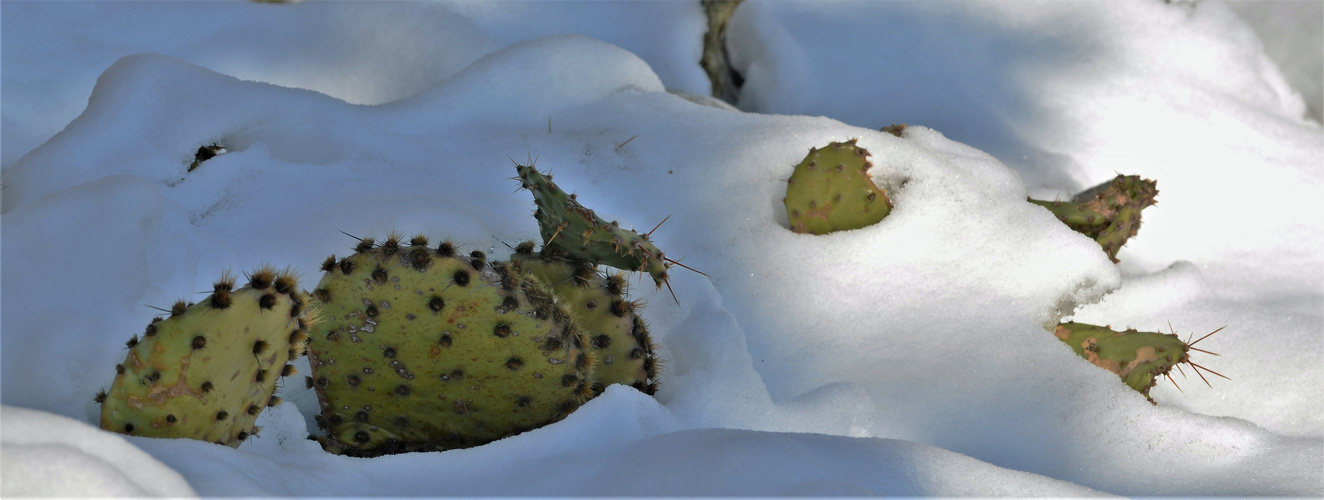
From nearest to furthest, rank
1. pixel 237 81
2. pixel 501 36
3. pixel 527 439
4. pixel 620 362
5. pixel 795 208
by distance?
pixel 527 439, pixel 620 362, pixel 795 208, pixel 237 81, pixel 501 36

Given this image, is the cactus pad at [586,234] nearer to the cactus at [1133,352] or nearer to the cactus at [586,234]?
A: the cactus at [586,234]

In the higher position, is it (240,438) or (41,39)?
(41,39)

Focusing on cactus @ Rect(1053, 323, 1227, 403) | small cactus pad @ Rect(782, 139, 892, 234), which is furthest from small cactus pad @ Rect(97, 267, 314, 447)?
cactus @ Rect(1053, 323, 1227, 403)

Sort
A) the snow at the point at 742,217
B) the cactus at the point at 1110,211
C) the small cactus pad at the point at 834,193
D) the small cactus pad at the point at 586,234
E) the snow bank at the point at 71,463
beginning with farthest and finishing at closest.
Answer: the cactus at the point at 1110,211, the small cactus pad at the point at 834,193, the small cactus pad at the point at 586,234, the snow at the point at 742,217, the snow bank at the point at 71,463

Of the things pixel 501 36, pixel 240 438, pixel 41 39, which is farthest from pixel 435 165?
pixel 41 39

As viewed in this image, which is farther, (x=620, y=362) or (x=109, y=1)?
(x=109, y=1)

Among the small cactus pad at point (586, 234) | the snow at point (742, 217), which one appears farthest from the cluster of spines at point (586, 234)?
the snow at point (742, 217)

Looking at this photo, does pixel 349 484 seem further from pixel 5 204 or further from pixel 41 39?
pixel 41 39
